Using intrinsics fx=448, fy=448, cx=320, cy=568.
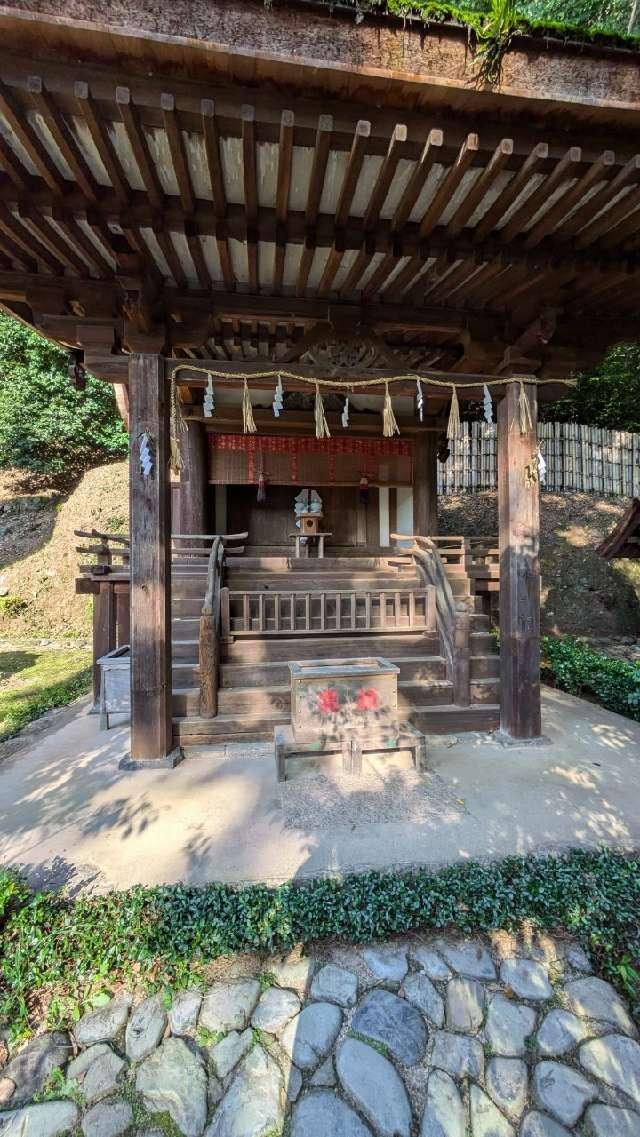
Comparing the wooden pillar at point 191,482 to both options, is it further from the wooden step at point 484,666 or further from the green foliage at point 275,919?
the green foliage at point 275,919

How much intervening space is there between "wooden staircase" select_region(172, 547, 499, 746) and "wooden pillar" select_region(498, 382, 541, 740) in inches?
10.8

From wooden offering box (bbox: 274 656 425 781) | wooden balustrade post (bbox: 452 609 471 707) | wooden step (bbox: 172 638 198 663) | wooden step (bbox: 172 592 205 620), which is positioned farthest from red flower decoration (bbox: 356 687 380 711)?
wooden step (bbox: 172 592 205 620)

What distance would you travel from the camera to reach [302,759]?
12.6 ft

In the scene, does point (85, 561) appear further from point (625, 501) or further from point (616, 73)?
point (625, 501)

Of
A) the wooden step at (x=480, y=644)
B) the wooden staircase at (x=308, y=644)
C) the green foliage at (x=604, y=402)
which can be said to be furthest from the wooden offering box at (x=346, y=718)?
the green foliage at (x=604, y=402)

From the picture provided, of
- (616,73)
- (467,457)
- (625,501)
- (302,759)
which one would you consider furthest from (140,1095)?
(625,501)

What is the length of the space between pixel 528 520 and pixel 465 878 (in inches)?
124

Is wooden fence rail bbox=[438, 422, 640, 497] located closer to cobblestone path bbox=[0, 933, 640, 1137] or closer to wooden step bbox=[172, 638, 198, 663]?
wooden step bbox=[172, 638, 198, 663]

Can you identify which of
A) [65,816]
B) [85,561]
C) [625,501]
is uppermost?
[625,501]

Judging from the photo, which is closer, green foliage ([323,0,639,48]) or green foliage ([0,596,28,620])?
green foliage ([323,0,639,48])

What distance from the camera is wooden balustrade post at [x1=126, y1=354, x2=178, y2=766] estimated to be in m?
3.77

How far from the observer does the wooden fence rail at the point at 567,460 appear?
44.6 ft

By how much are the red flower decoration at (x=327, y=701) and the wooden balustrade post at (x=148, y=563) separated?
1.33 m

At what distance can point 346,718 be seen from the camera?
141 inches
